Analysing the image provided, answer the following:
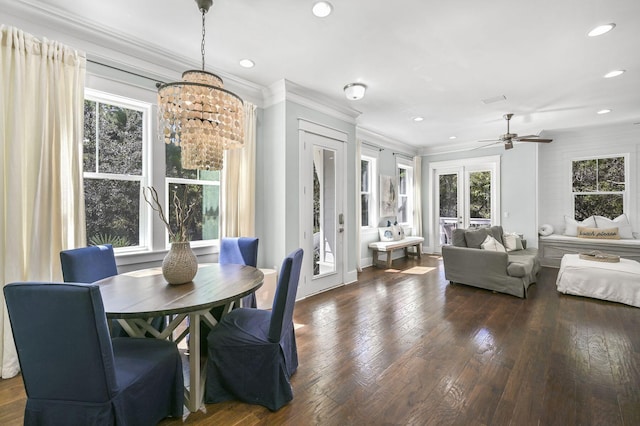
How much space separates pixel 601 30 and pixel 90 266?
4.62 metres

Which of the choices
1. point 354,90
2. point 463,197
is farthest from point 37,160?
point 463,197

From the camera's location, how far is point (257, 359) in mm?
1799

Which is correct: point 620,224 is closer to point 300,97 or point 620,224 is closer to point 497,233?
point 497,233

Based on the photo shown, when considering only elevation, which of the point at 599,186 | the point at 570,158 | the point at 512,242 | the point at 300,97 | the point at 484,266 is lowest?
the point at 484,266

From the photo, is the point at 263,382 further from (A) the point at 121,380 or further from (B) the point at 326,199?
(B) the point at 326,199

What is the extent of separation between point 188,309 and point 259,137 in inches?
112

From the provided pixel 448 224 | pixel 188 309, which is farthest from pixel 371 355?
pixel 448 224

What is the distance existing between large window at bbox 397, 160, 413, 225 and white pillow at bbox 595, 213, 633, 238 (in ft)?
12.0

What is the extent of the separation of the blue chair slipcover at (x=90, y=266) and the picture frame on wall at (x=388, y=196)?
16.9 ft

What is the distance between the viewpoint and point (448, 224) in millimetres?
7371

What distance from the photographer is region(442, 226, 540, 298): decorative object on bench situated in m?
3.98

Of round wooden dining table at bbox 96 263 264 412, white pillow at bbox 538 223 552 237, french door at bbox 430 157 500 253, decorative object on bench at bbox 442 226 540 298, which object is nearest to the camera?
round wooden dining table at bbox 96 263 264 412

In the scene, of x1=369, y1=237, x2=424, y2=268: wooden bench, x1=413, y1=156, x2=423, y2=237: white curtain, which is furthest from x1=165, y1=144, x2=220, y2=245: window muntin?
x1=413, y1=156, x2=423, y2=237: white curtain

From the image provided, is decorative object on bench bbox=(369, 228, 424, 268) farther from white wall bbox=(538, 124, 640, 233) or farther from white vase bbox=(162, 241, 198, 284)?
white vase bbox=(162, 241, 198, 284)
